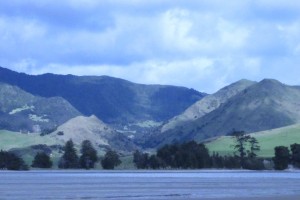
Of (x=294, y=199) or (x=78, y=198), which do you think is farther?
(x=78, y=198)

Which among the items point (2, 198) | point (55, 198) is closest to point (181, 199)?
point (55, 198)

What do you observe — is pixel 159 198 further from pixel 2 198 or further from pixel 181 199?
pixel 2 198

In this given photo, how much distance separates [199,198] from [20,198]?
25767mm

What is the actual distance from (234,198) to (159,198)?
10.5m

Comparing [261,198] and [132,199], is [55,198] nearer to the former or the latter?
[132,199]

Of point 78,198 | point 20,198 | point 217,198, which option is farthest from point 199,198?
point 20,198

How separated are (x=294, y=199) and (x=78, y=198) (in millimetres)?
30488

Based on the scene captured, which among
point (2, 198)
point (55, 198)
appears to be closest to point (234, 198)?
point (55, 198)

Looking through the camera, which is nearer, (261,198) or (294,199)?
(294,199)

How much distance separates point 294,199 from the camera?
97.1 m

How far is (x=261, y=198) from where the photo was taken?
104562mm

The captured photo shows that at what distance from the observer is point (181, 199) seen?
10244 centimetres

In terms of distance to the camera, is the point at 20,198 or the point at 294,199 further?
the point at 20,198

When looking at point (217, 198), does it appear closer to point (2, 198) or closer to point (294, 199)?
point (294, 199)
